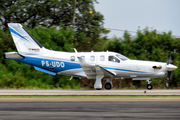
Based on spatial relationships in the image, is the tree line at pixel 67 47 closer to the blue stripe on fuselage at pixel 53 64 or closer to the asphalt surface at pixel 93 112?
the blue stripe on fuselage at pixel 53 64

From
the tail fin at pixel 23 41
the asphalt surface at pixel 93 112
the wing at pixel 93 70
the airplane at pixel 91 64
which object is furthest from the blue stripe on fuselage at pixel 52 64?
the asphalt surface at pixel 93 112

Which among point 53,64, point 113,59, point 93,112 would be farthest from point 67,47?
point 93,112

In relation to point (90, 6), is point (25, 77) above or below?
below

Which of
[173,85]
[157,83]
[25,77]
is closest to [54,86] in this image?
[25,77]

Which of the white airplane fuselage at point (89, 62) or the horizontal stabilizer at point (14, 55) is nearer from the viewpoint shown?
the white airplane fuselage at point (89, 62)

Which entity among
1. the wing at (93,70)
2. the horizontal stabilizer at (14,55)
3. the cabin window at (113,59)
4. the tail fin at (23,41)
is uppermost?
the tail fin at (23,41)

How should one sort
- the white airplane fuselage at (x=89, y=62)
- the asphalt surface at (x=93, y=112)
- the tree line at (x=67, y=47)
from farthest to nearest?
the tree line at (x=67, y=47)
the white airplane fuselage at (x=89, y=62)
the asphalt surface at (x=93, y=112)

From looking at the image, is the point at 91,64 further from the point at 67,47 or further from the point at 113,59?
the point at 67,47

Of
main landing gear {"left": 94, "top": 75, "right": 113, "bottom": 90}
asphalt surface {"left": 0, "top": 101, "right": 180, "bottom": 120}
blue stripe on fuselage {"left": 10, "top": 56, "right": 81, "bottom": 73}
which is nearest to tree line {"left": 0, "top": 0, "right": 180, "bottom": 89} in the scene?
blue stripe on fuselage {"left": 10, "top": 56, "right": 81, "bottom": 73}

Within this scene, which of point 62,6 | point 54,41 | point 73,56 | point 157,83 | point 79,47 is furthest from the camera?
point 62,6

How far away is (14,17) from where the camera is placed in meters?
29.0

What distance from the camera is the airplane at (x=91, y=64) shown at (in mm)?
15883

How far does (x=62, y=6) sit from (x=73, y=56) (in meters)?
13.1

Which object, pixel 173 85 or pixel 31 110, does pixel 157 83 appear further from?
pixel 31 110
